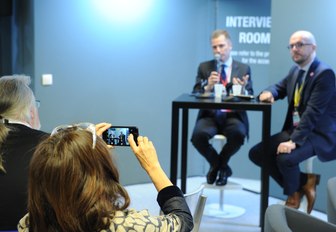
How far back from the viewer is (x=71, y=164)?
147 centimetres

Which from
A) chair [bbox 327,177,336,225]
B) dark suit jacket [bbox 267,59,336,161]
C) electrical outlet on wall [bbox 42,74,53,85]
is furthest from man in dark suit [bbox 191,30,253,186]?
chair [bbox 327,177,336,225]

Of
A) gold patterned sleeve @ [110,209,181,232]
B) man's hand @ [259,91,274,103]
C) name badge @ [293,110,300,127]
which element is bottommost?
gold patterned sleeve @ [110,209,181,232]

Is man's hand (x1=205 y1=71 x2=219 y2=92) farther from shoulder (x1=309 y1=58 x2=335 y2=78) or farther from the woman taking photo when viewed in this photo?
the woman taking photo

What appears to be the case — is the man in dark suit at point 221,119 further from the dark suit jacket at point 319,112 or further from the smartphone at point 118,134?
the smartphone at point 118,134

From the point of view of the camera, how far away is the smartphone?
6.26ft

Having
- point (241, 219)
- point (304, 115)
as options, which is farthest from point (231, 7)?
point (241, 219)

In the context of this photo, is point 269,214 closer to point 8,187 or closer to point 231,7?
point 8,187

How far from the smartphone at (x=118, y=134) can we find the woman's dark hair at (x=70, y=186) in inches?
15.1

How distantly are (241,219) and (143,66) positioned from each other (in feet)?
5.50

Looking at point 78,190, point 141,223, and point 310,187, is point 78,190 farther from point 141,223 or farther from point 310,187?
point 310,187

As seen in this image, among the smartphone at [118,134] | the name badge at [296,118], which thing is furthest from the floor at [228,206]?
the smartphone at [118,134]

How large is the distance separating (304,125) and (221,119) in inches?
27.1

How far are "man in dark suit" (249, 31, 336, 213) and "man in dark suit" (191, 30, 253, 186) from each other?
8.1 inches

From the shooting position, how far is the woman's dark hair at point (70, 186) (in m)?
1.47
